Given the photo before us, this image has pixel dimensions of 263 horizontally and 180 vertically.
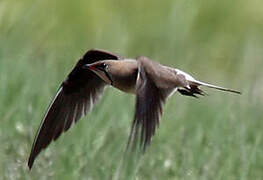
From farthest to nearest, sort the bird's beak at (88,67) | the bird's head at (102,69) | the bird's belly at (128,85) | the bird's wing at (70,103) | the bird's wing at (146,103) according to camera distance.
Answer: the bird's wing at (70,103) → the bird's beak at (88,67) → the bird's head at (102,69) → the bird's belly at (128,85) → the bird's wing at (146,103)

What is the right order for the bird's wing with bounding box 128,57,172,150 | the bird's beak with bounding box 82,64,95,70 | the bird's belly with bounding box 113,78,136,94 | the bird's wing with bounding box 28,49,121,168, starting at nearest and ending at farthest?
the bird's wing with bounding box 128,57,172,150 → the bird's belly with bounding box 113,78,136,94 → the bird's beak with bounding box 82,64,95,70 → the bird's wing with bounding box 28,49,121,168

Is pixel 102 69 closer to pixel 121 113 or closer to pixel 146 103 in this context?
pixel 146 103

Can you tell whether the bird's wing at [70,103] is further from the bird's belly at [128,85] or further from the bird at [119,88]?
the bird's belly at [128,85]

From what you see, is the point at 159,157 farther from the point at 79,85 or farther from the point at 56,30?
the point at 56,30

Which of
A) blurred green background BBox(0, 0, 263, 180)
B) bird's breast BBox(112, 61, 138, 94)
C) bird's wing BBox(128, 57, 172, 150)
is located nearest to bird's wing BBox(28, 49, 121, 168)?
blurred green background BBox(0, 0, 263, 180)

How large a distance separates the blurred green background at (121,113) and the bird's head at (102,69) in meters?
0.41

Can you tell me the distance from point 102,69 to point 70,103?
537 millimetres

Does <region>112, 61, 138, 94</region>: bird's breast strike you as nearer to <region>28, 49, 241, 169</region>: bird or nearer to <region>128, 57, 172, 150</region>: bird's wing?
<region>28, 49, 241, 169</region>: bird

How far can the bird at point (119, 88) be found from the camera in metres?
5.13

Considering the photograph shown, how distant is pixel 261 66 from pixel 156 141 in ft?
5.82

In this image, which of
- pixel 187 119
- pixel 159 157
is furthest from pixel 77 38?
pixel 159 157

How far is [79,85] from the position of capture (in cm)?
631

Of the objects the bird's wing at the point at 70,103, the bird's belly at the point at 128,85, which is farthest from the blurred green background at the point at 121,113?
the bird's belly at the point at 128,85

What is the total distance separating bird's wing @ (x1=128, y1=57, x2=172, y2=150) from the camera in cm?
505
